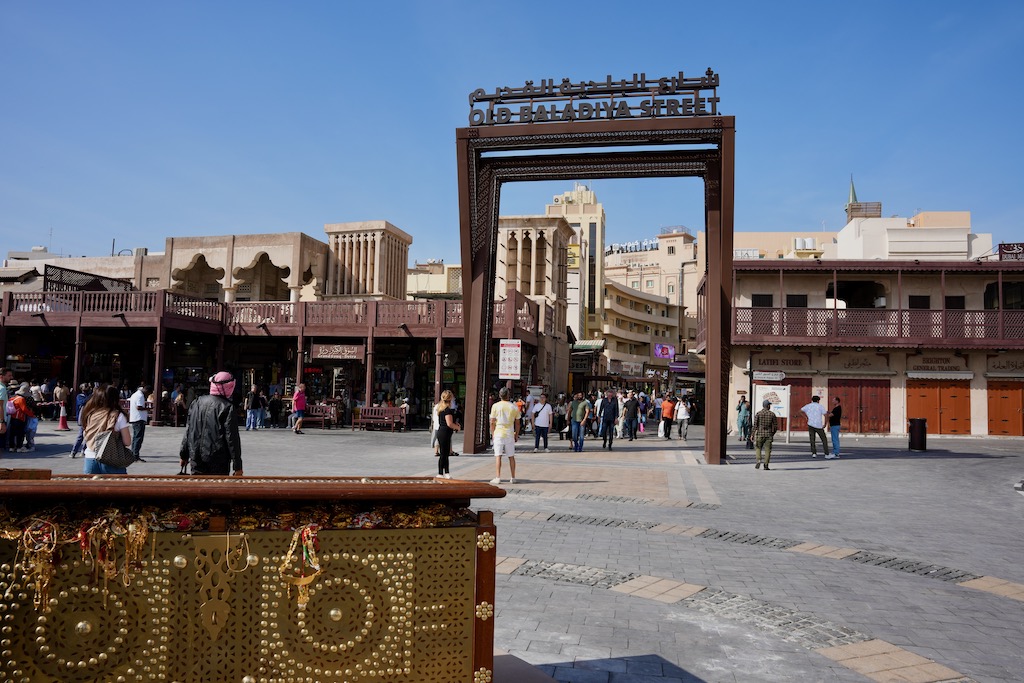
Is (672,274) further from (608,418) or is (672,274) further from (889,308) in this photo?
(608,418)

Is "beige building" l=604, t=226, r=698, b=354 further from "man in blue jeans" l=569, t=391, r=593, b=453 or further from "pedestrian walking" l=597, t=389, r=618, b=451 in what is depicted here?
"man in blue jeans" l=569, t=391, r=593, b=453

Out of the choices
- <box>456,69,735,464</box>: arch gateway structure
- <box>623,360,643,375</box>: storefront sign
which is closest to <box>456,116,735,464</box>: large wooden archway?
<box>456,69,735,464</box>: arch gateway structure

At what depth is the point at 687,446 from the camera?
21.6 meters

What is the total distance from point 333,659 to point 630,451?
1766 centimetres

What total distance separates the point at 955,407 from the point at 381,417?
2239 centimetres

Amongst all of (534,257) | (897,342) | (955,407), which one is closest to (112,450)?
(897,342)

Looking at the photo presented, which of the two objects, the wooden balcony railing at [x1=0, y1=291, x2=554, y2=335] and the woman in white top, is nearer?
the woman in white top

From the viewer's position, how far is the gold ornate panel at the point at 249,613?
2377 millimetres

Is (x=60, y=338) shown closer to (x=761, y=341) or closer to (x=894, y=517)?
(x=761, y=341)

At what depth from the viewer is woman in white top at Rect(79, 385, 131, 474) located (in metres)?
6.36

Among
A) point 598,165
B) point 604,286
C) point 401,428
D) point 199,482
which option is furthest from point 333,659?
point 604,286

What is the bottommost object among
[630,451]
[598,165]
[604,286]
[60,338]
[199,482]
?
[630,451]

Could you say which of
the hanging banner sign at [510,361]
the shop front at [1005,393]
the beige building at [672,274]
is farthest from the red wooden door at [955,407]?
the beige building at [672,274]

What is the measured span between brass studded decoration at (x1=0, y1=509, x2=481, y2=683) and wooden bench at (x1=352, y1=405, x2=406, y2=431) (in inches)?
872
